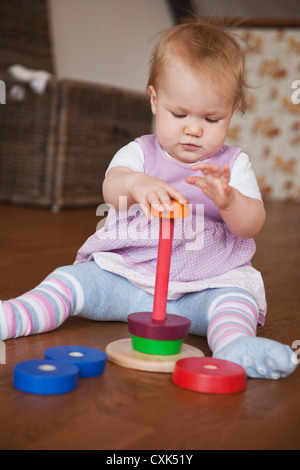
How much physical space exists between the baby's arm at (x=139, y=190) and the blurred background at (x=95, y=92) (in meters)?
0.98

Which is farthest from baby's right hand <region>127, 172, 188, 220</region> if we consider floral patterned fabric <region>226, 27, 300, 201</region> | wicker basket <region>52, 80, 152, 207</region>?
floral patterned fabric <region>226, 27, 300, 201</region>

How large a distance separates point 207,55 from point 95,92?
5.08 feet

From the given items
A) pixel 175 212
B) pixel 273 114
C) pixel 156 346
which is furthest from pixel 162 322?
pixel 273 114

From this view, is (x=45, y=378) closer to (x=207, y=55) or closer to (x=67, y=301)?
(x=67, y=301)

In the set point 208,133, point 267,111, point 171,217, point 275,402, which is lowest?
point 275,402

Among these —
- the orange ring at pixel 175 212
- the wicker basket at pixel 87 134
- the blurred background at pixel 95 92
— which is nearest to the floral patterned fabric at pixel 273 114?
the blurred background at pixel 95 92

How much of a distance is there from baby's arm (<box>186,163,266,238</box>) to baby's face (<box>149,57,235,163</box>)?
0.10 meters

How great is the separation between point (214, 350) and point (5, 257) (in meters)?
0.69

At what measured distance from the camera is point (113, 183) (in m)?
0.87

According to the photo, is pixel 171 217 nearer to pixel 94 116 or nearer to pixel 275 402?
pixel 275 402

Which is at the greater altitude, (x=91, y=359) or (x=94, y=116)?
(x=94, y=116)

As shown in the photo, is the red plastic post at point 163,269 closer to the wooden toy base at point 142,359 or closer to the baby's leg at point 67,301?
the wooden toy base at point 142,359

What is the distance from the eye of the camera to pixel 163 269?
76 centimetres

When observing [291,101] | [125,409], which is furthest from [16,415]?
[291,101]
